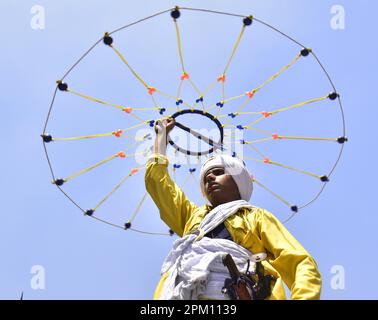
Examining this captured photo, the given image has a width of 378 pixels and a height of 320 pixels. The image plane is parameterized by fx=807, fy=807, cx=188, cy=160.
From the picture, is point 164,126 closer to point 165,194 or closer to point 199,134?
point 199,134

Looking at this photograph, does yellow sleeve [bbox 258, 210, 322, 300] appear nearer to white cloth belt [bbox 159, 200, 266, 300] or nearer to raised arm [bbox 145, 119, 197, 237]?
white cloth belt [bbox 159, 200, 266, 300]

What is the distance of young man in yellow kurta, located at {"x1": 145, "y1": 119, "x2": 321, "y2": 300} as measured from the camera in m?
9.93

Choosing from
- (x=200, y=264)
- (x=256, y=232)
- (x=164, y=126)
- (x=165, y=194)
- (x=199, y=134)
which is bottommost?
(x=200, y=264)

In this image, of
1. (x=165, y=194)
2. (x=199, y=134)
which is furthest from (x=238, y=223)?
(x=199, y=134)

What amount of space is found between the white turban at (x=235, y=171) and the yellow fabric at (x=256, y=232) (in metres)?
0.53

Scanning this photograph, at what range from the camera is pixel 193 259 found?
10250mm

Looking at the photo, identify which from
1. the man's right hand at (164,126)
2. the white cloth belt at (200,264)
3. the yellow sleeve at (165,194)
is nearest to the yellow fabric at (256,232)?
the yellow sleeve at (165,194)

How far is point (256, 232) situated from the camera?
426 inches

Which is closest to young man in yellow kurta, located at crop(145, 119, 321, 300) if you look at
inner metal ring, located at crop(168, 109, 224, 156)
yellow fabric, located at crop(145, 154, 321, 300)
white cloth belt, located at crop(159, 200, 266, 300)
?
yellow fabric, located at crop(145, 154, 321, 300)

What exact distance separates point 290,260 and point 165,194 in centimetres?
238
